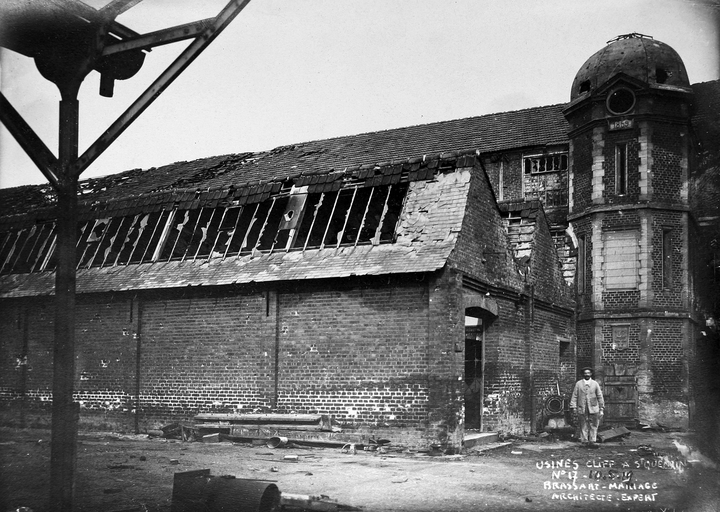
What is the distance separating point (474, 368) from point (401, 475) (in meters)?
6.45

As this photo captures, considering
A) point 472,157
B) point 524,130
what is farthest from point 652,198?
point 472,157

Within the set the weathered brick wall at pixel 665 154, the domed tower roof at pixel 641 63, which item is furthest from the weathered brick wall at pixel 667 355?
the domed tower roof at pixel 641 63

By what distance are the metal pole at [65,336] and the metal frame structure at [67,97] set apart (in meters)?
0.01

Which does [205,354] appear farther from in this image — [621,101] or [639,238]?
[621,101]

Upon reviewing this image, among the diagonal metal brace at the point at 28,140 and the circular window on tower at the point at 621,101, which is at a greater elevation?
the circular window on tower at the point at 621,101

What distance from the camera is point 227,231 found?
17.5 metres

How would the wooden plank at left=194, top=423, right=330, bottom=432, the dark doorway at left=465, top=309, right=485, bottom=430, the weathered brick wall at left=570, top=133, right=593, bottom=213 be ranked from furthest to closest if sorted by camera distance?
the weathered brick wall at left=570, top=133, right=593, bottom=213 → the dark doorway at left=465, top=309, right=485, bottom=430 → the wooden plank at left=194, top=423, right=330, bottom=432

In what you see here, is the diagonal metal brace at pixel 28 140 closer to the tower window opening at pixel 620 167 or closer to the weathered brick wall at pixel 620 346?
the weathered brick wall at pixel 620 346

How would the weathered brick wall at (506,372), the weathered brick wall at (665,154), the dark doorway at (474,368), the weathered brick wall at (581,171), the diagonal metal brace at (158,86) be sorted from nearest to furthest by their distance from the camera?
the diagonal metal brace at (158,86) < the weathered brick wall at (506,372) < the dark doorway at (474,368) < the weathered brick wall at (665,154) < the weathered brick wall at (581,171)

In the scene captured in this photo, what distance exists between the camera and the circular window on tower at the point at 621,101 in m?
22.1

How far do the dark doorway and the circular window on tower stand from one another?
31.2ft

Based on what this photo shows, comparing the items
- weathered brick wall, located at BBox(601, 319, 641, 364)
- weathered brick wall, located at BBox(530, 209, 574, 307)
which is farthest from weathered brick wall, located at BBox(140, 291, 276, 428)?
weathered brick wall, located at BBox(601, 319, 641, 364)

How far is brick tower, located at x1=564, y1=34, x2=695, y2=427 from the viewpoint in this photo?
70.1 feet

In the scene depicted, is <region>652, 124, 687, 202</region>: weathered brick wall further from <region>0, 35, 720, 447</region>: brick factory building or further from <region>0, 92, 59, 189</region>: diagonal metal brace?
<region>0, 92, 59, 189</region>: diagonal metal brace
